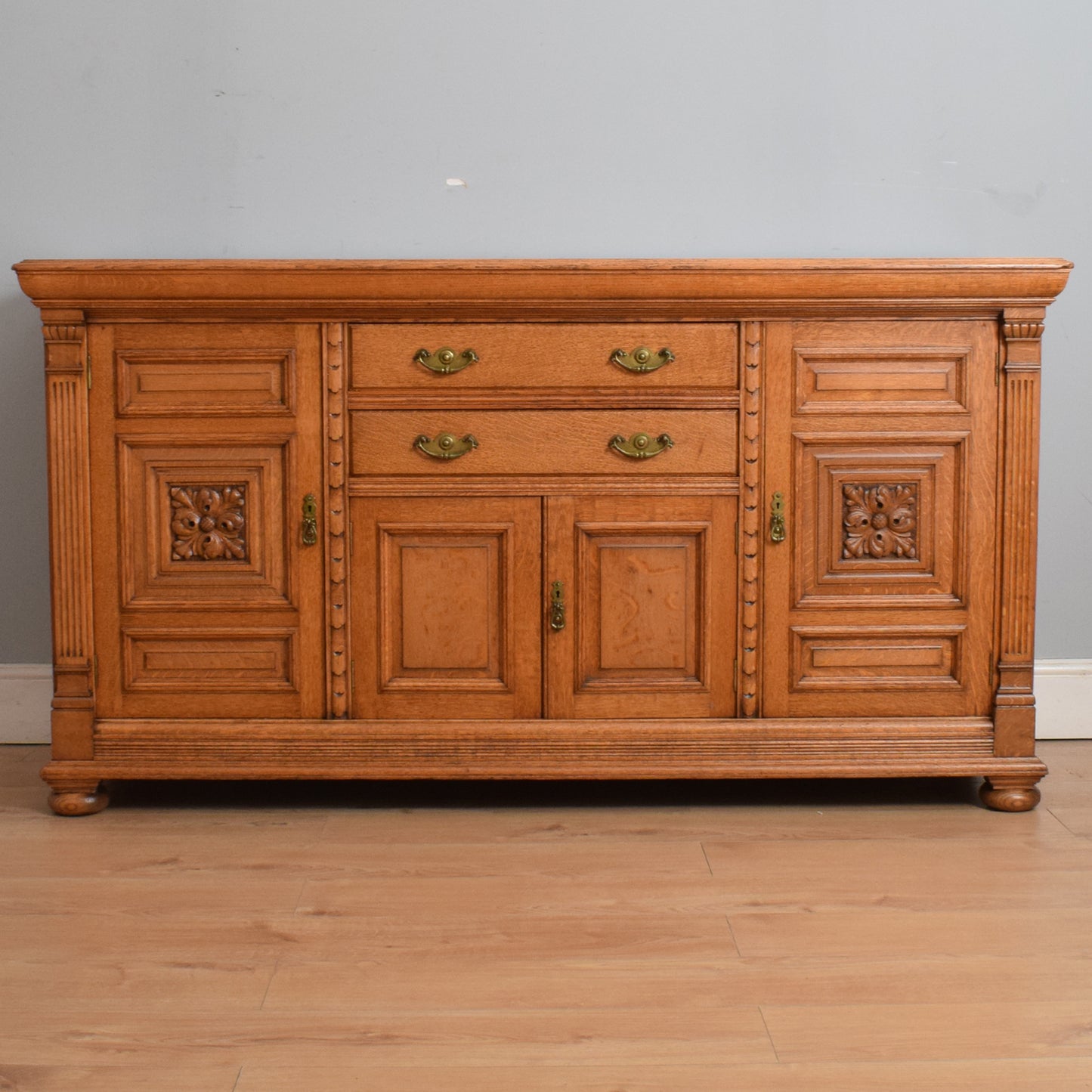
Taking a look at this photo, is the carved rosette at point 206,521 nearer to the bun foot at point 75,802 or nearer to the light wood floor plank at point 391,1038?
the bun foot at point 75,802

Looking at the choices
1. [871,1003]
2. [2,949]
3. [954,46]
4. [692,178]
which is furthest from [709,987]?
[954,46]

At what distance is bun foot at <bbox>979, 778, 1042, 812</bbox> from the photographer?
2.23 m

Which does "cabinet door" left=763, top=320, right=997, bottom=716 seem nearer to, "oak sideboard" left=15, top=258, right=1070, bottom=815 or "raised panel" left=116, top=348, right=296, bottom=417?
"oak sideboard" left=15, top=258, right=1070, bottom=815

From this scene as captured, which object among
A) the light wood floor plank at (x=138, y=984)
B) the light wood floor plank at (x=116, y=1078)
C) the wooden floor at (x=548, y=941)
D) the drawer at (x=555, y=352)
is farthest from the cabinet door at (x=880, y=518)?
the light wood floor plank at (x=116, y=1078)

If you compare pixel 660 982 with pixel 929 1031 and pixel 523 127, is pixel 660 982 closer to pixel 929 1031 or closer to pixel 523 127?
pixel 929 1031

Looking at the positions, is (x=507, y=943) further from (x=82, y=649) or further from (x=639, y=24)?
(x=639, y=24)

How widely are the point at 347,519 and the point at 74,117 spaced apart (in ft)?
4.01

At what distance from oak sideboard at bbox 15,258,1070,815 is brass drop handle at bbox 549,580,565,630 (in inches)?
0.6

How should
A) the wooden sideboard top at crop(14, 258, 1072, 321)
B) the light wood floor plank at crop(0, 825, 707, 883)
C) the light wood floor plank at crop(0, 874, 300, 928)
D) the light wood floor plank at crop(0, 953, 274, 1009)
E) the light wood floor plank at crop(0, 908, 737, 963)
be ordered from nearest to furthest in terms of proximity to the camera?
the light wood floor plank at crop(0, 953, 274, 1009) < the light wood floor plank at crop(0, 908, 737, 963) < the light wood floor plank at crop(0, 874, 300, 928) < the light wood floor plank at crop(0, 825, 707, 883) < the wooden sideboard top at crop(14, 258, 1072, 321)

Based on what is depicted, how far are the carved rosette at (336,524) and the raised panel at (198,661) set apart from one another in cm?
8

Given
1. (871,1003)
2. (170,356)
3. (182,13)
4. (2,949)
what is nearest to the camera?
(871,1003)

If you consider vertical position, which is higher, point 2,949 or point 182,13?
point 182,13

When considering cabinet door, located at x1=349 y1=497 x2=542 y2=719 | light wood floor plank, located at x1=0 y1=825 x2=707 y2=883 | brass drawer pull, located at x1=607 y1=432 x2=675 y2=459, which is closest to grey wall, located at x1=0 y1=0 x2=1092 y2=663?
brass drawer pull, located at x1=607 y1=432 x2=675 y2=459

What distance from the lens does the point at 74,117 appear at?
104 inches
